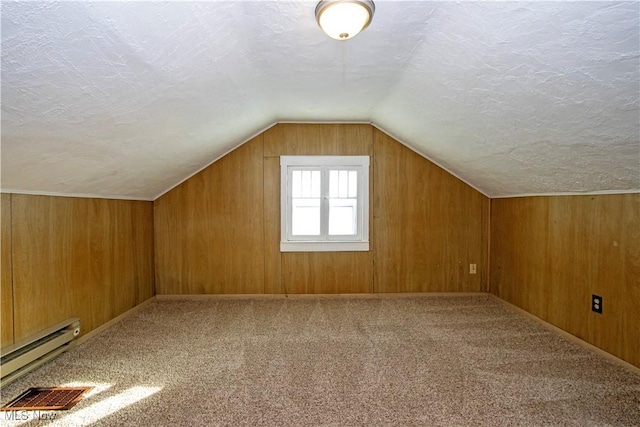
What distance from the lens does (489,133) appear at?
2.27 metres

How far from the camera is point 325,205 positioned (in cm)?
364

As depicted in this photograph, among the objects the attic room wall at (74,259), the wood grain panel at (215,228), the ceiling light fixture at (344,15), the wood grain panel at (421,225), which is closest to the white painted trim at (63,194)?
the attic room wall at (74,259)

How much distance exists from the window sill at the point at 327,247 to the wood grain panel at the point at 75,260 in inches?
62.3

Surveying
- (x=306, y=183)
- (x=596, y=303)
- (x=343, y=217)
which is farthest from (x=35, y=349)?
(x=596, y=303)

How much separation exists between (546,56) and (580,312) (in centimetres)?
205

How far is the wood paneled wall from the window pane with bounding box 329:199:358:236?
1.63 m

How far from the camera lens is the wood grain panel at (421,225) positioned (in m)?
3.62

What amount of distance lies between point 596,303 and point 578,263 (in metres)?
0.31

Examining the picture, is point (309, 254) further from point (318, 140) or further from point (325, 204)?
point (318, 140)

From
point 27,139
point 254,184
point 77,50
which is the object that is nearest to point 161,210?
point 254,184

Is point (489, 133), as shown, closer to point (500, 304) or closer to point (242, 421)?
point (500, 304)

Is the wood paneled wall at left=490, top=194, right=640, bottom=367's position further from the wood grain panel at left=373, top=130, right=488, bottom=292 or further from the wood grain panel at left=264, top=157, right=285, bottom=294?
the wood grain panel at left=264, top=157, right=285, bottom=294

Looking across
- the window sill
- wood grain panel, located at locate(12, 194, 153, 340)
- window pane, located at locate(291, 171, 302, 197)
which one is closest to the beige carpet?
wood grain panel, located at locate(12, 194, 153, 340)

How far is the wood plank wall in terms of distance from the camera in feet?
11.8
